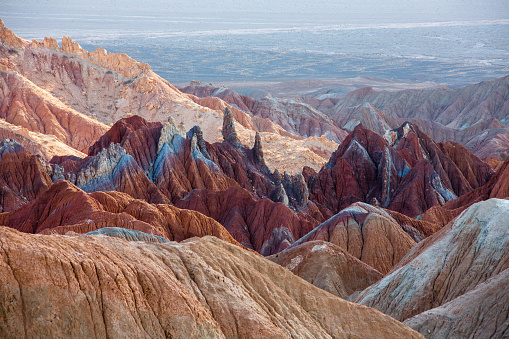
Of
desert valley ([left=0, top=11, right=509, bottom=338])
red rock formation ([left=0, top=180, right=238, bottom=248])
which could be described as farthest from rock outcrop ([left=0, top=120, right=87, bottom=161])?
red rock formation ([left=0, top=180, right=238, bottom=248])

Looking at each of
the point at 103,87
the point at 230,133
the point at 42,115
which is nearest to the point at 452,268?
the point at 230,133

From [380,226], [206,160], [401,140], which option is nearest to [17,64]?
[206,160]

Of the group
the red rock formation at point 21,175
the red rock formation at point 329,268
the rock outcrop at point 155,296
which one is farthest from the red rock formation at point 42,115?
the rock outcrop at point 155,296

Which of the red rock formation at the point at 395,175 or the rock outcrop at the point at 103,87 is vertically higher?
the rock outcrop at the point at 103,87

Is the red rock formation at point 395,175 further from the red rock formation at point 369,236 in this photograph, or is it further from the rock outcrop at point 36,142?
the rock outcrop at point 36,142

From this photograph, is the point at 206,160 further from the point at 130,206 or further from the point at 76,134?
the point at 76,134
